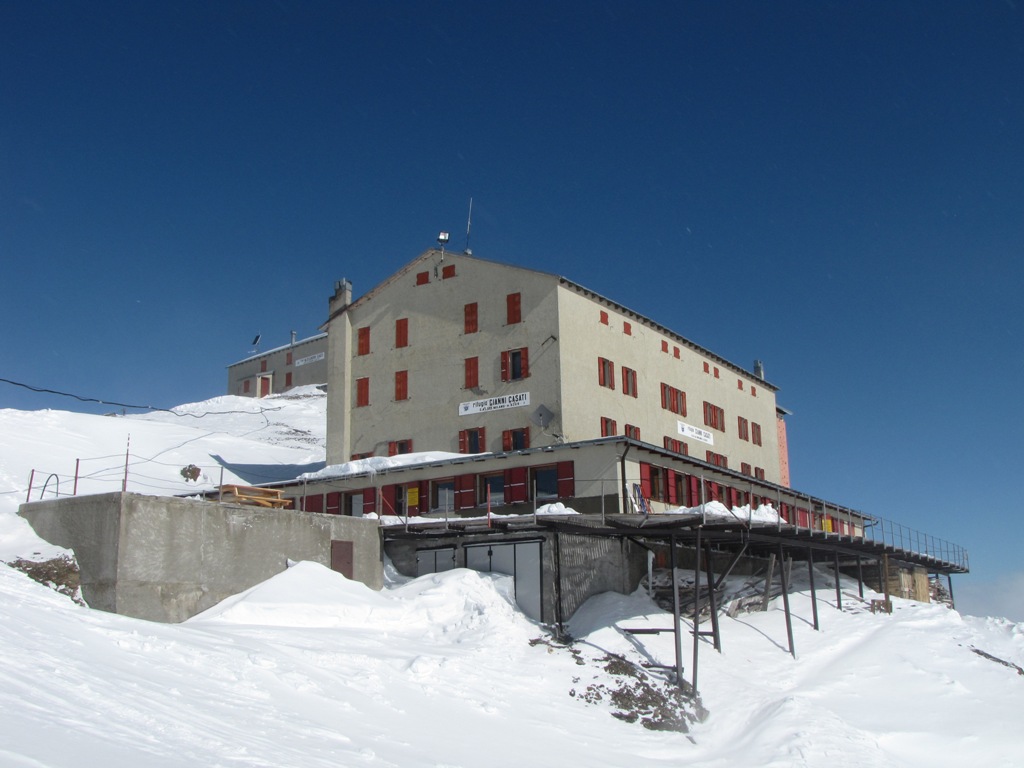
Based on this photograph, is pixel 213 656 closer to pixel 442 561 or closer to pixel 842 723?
pixel 442 561

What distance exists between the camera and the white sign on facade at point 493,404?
3875cm

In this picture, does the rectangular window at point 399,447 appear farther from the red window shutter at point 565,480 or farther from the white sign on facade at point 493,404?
the red window shutter at point 565,480

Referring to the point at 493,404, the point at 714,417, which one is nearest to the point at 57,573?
the point at 493,404

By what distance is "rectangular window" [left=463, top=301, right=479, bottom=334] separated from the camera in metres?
41.0

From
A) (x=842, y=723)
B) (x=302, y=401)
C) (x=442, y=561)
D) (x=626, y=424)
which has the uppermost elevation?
(x=302, y=401)

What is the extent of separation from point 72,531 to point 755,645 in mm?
19488

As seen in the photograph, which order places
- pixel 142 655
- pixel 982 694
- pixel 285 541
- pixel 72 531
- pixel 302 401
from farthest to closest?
pixel 302 401 < pixel 982 694 < pixel 285 541 < pixel 72 531 < pixel 142 655

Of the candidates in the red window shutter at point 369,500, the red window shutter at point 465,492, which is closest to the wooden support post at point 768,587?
the red window shutter at point 465,492

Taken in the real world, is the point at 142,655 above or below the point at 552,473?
below

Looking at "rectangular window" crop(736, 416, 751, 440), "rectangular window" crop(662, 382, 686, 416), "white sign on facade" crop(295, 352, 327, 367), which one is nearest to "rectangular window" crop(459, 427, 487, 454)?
"rectangular window" crop(662, 382, 686, 416)

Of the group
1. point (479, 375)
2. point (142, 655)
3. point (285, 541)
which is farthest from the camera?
point (479, 375)

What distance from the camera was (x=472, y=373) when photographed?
4044cm

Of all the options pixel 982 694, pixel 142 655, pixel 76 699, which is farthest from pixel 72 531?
pixel 982 694

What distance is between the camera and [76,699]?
11.8 metres
